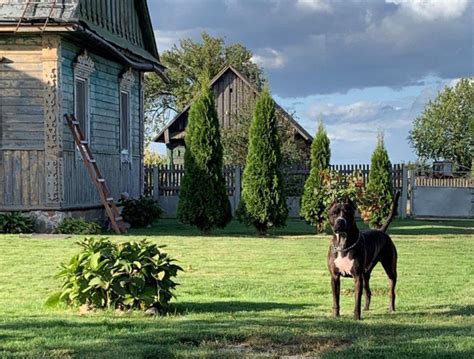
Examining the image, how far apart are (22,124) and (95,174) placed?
84.5 inches

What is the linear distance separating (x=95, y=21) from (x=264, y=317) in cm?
1461

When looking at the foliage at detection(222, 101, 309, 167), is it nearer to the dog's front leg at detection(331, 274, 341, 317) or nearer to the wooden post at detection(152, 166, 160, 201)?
the wooden post at detection(152, 166, 160, 201)

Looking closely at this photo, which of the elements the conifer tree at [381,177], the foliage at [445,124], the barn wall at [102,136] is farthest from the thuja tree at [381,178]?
the foliage at [445,124]

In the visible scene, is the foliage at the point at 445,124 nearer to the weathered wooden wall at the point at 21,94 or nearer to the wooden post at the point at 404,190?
the wooden post at the point at 404,190

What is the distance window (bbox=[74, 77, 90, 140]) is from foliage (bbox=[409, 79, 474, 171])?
42629 millimetres

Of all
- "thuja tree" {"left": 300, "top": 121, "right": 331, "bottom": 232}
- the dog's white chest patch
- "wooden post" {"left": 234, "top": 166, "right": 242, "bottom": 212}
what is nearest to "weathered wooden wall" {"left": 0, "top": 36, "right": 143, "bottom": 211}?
"thuja tree" {"left": 300, "top": 121, "right": 331, "bottom": 232}

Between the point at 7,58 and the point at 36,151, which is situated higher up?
the point at 7,58

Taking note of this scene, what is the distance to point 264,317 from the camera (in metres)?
8.26

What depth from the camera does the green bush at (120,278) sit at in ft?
27.2

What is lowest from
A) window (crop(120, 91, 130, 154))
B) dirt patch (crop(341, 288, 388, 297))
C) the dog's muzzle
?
dirt patch (crop(341, 288, 388, 297))

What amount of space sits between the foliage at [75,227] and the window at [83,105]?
2553 millimetres

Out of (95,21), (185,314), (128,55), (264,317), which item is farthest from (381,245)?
(128,55)

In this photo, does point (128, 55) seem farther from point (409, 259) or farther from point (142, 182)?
point (409, 259)

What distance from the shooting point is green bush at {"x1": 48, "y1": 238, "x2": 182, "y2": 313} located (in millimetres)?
8281
